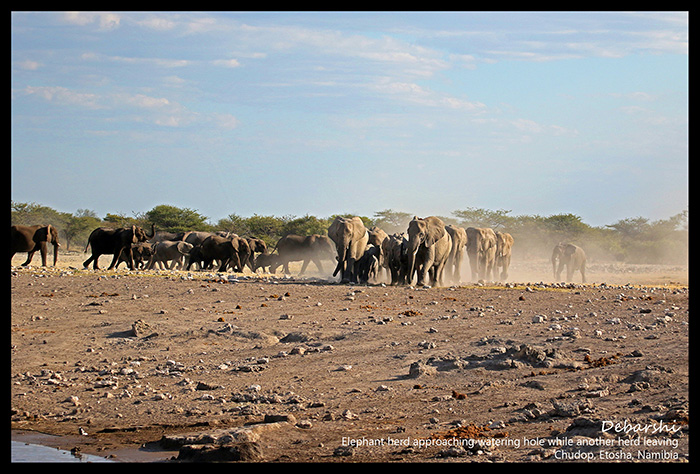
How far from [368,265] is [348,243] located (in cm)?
114

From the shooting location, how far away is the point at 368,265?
26.8 m

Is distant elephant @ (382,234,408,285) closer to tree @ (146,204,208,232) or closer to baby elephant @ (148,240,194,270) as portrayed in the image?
baby elephant @ (148,240,194,270)

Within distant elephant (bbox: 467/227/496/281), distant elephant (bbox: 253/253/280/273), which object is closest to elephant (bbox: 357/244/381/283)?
distant elephant (bbox: 467/227/496/281)

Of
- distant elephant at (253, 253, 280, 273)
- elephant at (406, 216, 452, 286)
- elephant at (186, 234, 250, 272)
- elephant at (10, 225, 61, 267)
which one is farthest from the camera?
distant elephant at (253, 253, 280, 273)

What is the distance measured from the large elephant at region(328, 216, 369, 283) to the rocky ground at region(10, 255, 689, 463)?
7876 mm

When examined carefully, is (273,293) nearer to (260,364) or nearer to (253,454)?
(260,364)

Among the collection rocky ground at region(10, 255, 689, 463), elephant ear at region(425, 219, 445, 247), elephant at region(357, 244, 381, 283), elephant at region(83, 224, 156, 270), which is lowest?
rocky ground at region(10, 255, 689, 463)

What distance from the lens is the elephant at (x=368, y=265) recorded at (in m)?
26.8

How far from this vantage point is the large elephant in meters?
26.2

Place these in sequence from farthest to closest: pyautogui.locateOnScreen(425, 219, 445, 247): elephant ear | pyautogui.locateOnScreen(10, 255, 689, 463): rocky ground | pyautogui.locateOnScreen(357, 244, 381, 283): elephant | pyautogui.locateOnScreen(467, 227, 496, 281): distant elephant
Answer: pyautogui.locateOnScreen(467, 227, 496, 281): distant elephant
pyautogui.locateOnScreen(357, 244, 381, 283): elephant
pyautogui.locateOnScreen(425, 219, 445, 247): elephant ear
pyautogui.locateOnScreen(10, 255, 689, 463): rocky ground

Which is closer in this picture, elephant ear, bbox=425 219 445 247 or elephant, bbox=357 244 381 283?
elephant ear, bbox=425 219 445 247

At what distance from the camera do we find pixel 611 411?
27.2ft
